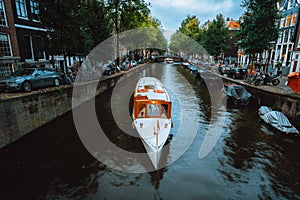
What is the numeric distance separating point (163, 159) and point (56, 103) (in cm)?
883

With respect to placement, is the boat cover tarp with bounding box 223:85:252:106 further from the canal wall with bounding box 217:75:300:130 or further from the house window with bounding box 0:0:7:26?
the house window with bounding box 0:0:7:26

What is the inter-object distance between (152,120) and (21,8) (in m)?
22.5

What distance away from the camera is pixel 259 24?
21906 mm

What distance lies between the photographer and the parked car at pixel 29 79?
1100cm

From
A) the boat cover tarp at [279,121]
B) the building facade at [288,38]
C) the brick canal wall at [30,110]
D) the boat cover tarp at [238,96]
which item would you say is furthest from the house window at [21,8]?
the building facade at [288,38]

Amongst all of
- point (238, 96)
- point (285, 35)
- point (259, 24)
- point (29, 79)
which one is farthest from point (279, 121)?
point (285, 35)

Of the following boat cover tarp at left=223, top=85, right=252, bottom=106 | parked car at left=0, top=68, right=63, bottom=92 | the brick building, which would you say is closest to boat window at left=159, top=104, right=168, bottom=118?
parked car at left=0, top=68, right=63, bottom=92

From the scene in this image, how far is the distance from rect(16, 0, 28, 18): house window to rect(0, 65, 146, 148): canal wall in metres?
13.3

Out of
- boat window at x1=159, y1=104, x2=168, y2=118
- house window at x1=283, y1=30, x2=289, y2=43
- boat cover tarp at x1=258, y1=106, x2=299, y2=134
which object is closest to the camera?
boat window at x1=159, y1=104, x2=168, y2=118

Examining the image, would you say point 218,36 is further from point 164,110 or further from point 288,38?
point 164,110

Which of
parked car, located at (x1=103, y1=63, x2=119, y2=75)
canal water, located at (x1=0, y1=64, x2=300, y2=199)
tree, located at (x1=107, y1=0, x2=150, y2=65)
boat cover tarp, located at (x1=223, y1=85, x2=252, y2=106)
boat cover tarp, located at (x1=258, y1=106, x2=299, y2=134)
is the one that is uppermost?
tree, located at (x1=107, y1=0, x2=150, y2=65)

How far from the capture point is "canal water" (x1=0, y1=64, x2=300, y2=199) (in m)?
6.70

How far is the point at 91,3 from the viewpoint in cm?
2403

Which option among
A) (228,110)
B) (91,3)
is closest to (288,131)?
(228,110)
